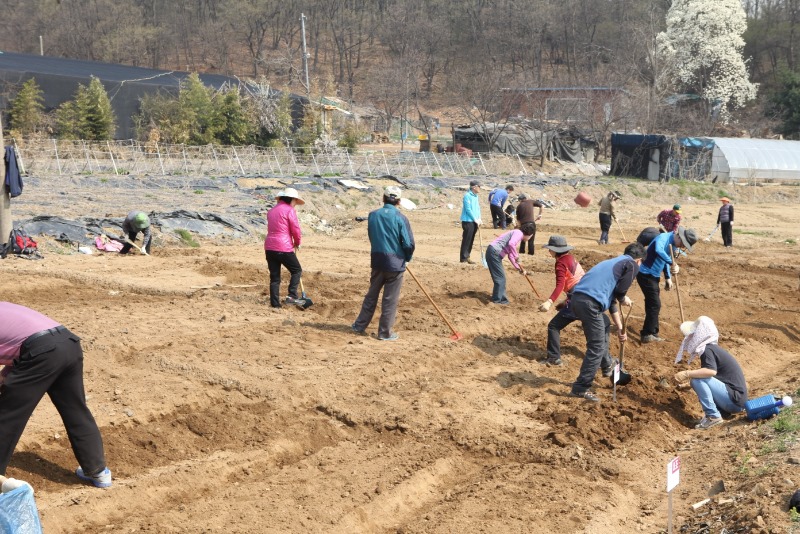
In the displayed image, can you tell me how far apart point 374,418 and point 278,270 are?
4395mm

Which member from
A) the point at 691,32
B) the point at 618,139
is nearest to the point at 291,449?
the point at 618,139

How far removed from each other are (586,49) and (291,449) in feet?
257

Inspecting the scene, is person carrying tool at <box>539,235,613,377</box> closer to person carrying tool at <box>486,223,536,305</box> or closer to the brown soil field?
the brown soil field

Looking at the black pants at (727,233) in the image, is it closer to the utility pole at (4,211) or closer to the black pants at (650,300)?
the black pants at (650,300)

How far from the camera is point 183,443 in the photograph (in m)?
7.69

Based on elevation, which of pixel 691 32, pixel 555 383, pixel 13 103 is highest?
pixel 691 32

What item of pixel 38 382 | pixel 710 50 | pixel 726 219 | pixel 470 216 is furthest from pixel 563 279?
pixel 710 50

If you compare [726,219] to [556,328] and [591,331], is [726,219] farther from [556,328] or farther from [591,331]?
[591,331]

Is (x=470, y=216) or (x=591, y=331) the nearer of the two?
(x=591, y=331)

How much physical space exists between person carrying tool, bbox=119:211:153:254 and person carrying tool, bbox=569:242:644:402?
10.1 metres

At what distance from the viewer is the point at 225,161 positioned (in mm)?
37875

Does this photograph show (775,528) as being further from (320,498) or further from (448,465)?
(320,498)

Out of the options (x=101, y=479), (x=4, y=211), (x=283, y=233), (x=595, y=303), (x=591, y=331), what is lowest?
(x=101, y=479)

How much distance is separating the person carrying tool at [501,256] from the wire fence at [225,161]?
73.3 ft
